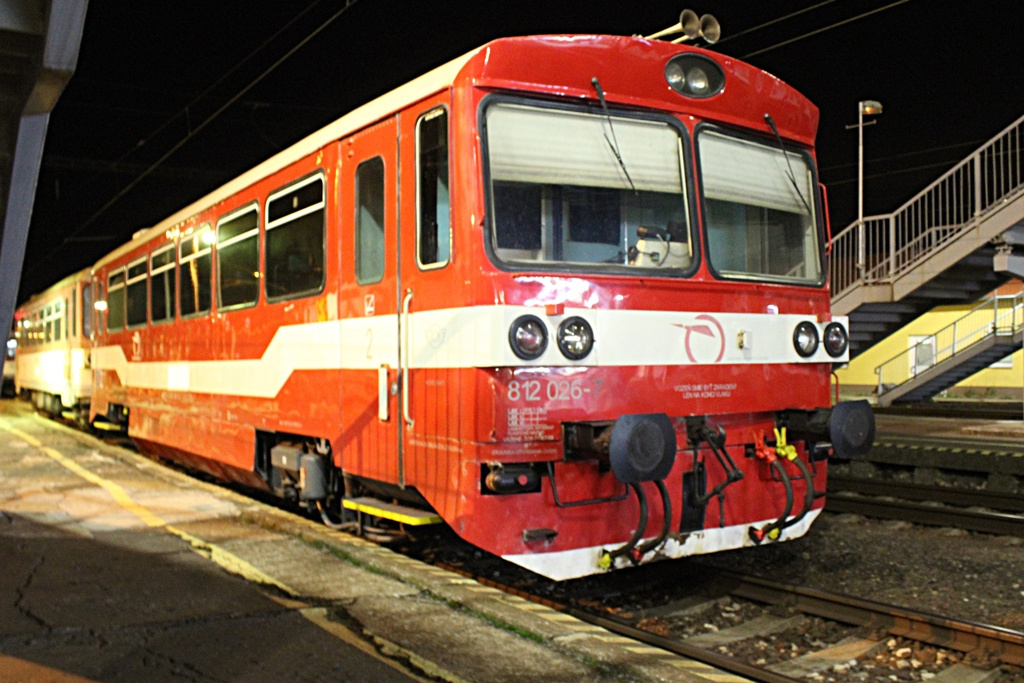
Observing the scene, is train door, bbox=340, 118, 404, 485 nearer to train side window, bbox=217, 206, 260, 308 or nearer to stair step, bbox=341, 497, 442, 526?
stair step, bbox=341, 497, 442, 526

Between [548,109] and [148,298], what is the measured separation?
26.2ft

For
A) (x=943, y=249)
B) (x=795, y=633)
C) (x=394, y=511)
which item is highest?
(x=943, y=249)

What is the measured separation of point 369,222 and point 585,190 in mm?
1589

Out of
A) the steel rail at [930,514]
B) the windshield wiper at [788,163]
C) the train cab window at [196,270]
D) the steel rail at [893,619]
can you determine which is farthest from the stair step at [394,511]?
the steel rail at [930,514]

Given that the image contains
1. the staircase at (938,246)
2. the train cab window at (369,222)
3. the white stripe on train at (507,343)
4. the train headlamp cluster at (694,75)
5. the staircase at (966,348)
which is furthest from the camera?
the staircase at (966,348)

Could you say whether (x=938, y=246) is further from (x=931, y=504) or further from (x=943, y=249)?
(x=931, y=504)

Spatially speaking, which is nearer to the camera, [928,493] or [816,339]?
[816,339]

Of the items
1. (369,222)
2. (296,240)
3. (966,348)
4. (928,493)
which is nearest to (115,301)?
(296,240)

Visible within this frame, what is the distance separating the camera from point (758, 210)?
20.7ft

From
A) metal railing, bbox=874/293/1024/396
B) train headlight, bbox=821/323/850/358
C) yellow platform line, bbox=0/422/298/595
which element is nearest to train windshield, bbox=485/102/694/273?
train headlight, bbox=821/323/850/358

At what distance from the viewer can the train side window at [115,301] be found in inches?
523

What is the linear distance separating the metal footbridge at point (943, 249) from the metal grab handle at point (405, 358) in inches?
440

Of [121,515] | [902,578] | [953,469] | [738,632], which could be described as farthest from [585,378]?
[953,469]

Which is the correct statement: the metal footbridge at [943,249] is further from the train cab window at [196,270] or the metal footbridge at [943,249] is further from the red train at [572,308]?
the train cab window at [196,270]
